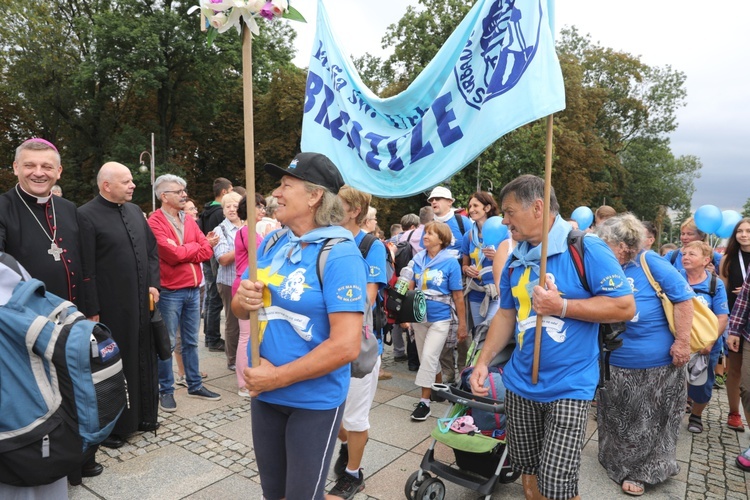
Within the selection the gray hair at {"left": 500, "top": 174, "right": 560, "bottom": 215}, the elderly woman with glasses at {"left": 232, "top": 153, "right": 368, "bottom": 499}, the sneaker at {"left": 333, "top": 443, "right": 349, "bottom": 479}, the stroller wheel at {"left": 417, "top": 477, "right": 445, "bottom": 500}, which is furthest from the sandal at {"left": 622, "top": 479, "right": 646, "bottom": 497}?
the elderly woman with glasses at {"left": 232, "top": 153, "right": 368, "bottom": 499}

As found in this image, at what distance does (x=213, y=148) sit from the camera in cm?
2847

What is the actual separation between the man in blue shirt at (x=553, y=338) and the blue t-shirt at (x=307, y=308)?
3.32 ft

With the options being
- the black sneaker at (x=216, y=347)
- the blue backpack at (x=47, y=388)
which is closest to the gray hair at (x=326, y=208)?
the blue backpack at (x=47, y=388)

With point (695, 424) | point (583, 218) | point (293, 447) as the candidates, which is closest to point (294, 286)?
point (293, 447)

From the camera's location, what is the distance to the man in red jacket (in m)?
4.86

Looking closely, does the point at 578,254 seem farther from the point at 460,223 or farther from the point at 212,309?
the point at 212,309

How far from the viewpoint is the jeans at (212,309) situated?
7.30 m

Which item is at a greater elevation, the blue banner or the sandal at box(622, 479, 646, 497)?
the blue banner

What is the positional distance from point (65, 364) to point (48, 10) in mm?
28659

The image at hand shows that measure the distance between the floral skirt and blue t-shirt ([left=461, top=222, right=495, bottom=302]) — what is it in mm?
2051

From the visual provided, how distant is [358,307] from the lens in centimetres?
203

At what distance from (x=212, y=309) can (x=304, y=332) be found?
5.71 meters

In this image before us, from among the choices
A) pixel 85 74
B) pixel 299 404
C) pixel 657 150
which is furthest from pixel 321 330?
pixel 657 150

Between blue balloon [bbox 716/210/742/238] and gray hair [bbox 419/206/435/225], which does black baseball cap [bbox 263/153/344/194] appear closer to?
gray hair [bbox 419/206/435/225]
